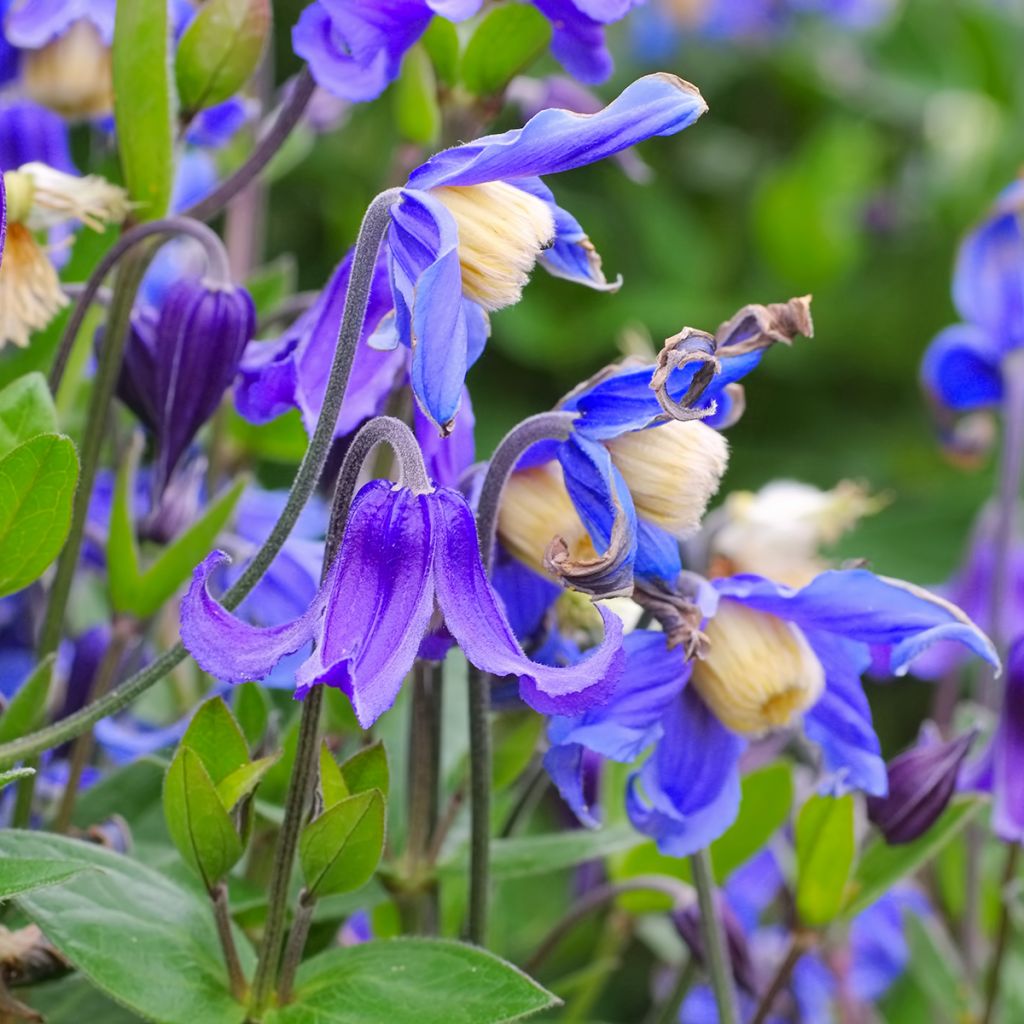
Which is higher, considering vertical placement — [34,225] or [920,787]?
[34,225]

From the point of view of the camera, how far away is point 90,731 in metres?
0.67

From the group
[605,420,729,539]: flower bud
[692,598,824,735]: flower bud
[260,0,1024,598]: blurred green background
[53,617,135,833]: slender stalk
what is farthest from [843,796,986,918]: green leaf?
[260,0,1024,598]: blurred green background

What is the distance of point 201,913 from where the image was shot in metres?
0.58

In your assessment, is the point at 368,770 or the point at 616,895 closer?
the point at 368,770

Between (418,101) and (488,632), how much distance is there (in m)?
0.40

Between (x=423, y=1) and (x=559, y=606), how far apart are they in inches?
9.0

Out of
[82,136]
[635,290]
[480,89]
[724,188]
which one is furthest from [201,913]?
[724,188]

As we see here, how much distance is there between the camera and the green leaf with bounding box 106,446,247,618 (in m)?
0.65

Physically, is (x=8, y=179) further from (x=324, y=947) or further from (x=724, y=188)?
(x=724, y=188)

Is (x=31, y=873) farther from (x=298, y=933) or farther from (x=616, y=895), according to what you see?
(x=616, y=895)

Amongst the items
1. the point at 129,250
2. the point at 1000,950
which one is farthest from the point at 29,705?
the point at 1000,950

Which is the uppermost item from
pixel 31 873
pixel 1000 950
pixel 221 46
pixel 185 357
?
pixel 221 46

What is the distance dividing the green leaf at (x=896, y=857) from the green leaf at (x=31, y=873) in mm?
362

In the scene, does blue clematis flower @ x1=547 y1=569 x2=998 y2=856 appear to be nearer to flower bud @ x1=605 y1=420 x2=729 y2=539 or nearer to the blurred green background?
flower bud @ x1=605 y1=420 x2=729 y2=539
